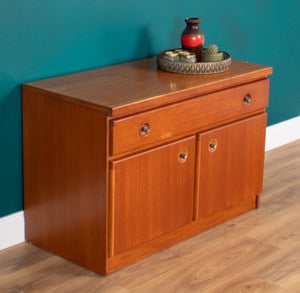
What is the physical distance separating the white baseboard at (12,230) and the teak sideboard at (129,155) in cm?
4

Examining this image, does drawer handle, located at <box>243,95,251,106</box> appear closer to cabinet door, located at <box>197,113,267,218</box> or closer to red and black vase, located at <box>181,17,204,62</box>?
cabinet door, located at <box>197,113,267,218</box>

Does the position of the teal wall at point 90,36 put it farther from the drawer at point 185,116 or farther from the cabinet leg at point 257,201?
the cabinet leg at point 257,201

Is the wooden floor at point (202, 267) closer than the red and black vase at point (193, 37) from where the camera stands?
Yes

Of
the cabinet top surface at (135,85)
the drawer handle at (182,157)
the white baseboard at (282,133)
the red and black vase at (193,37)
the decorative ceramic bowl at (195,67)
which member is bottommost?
the white baseboard at (282,133)

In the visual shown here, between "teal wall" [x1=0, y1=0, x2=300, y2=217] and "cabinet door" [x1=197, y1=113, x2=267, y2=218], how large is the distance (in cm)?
59

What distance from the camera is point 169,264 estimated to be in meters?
2.59

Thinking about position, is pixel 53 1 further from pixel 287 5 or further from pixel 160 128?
pixel 287 5

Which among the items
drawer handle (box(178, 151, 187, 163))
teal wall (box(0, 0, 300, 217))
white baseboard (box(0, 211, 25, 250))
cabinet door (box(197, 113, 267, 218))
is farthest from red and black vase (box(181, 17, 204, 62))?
white baseboard (box(0, 211, 25, 250))

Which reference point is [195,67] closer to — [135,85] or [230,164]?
[135,85]

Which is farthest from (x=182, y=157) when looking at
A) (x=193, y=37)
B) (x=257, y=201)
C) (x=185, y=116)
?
(x=257, y=201)

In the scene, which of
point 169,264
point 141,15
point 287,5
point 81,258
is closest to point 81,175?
point 81,258

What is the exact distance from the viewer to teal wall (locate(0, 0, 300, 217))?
253 centimetres

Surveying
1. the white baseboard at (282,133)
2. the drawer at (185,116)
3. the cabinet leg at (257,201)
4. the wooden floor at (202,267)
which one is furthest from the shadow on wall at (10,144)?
the white baseboard at (282,133)

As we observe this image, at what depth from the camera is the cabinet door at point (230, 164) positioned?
2.75 m
